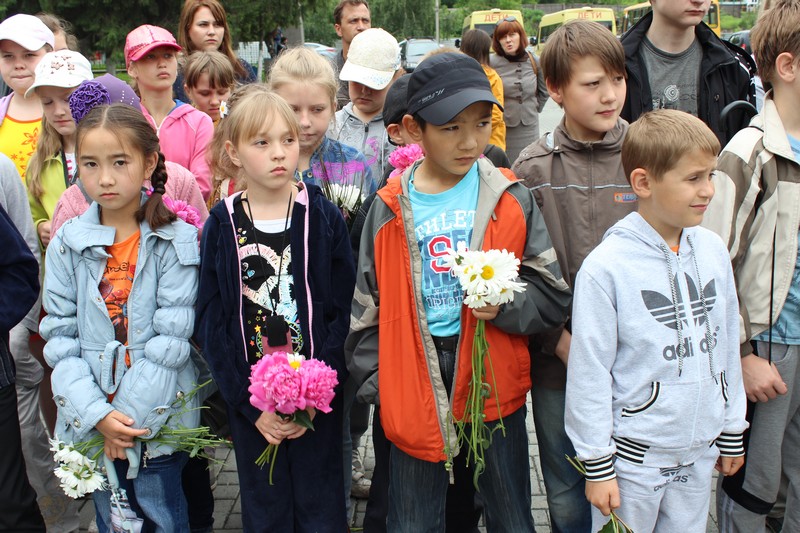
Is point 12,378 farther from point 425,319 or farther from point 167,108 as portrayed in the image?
point 167,108

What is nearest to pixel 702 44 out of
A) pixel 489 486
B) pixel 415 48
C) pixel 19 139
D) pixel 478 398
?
pixel 478 398

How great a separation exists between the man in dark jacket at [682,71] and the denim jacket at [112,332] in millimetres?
2198

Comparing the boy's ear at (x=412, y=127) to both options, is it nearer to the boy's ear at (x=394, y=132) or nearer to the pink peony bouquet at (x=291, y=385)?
the boy's ear at (x=394, y=132)

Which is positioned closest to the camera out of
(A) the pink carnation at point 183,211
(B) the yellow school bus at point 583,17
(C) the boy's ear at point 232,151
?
(C) the boy's ear at point 232,151

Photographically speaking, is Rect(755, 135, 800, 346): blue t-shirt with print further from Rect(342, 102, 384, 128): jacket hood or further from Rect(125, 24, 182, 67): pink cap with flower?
Rect(125, 24, 182, 67): pink cap with flower

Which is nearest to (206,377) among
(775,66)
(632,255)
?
(632,255)

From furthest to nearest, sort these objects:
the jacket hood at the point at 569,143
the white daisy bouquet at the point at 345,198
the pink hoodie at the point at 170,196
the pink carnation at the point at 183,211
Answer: the white daisy bouquet at the point at 345,198 < the pink hoodie at the point at 170,196 < the pink carnation at the point at 183,211 < the jacket hood at the point at 569,143

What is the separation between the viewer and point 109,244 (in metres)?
2.96

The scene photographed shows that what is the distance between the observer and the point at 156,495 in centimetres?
301

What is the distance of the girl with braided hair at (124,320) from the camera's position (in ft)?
9.50

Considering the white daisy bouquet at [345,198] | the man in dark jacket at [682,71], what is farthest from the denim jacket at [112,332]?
the man in dark jacket at [682,71]

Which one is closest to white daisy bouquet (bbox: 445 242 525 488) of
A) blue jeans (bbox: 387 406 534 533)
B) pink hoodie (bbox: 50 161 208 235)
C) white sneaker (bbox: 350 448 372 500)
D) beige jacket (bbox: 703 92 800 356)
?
blue jeans (bbox: 387 406 534 533)

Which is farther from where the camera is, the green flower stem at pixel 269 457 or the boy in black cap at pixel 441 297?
the green flower stem at pixel 269 457

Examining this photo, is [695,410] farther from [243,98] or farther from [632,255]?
[243,98]
